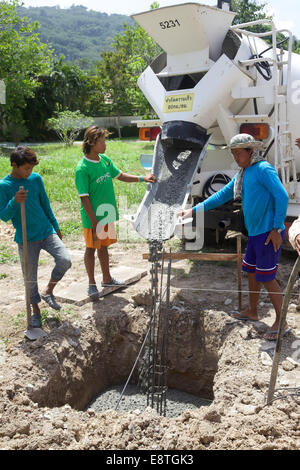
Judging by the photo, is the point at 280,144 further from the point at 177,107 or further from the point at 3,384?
the point at 3,384

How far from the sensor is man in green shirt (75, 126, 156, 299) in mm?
4297

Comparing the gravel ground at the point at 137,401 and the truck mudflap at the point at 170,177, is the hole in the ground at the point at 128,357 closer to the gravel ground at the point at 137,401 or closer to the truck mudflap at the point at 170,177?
the gravel ground at the point at 137,401

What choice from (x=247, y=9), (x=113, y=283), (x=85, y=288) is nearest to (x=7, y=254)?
(x=85, y=288)

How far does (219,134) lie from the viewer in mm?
5535

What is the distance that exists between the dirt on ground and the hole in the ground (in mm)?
11

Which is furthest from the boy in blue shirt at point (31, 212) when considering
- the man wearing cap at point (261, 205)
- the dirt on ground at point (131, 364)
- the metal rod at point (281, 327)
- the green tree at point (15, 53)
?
the green tree at point (15, 53)

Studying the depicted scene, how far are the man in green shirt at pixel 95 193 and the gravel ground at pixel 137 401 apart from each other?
3.39 feet

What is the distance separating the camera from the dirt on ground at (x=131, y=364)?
277cm

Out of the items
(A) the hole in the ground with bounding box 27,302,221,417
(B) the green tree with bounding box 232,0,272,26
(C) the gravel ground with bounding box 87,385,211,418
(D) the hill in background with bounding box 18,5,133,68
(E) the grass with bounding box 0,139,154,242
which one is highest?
(D) the hill in background with bounding box 18,5,133,68

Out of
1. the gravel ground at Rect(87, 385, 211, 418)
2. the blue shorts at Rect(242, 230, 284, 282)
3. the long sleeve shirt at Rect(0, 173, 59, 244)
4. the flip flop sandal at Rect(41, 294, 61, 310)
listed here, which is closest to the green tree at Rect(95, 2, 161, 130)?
the flip flop sandal at Rect(41, 294, 61, 310)

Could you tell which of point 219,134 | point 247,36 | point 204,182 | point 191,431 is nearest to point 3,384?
point 191,431

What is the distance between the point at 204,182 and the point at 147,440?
11.5ft

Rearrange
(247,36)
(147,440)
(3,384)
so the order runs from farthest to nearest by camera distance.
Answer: (247,36) < (3,384) < (147,440)

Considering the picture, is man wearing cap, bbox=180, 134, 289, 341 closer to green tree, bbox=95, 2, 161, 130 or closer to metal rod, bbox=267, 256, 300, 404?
metal rod, bbox=267, 256, 300, 404
